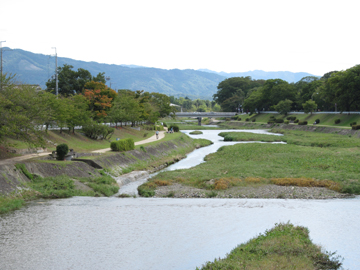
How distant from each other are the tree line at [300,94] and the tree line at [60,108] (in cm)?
4399

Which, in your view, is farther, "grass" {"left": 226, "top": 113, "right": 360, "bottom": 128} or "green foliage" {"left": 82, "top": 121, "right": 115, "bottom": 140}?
"grass" {"left": 226, "top": 113, "right": 360, "bottom": 128}

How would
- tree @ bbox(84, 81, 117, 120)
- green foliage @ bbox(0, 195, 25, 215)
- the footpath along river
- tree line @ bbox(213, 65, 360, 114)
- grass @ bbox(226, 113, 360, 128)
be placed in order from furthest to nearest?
grass @ bbox(226, 113, 360, 128) < tree line @ bbox(213, 65, 360, 114) < tree @ bbox(84, 81, 117, 120) < green foliage @ bbox(0, 195, 25, 215) < the footpath along river

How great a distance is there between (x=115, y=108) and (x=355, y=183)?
5022 centimetres

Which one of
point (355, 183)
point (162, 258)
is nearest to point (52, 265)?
point (162, 258)

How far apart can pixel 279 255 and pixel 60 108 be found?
31.4 meters

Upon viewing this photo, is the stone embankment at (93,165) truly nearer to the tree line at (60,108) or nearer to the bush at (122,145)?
the bush at (122,145)

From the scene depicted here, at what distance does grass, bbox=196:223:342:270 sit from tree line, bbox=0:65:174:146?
62.6 feet

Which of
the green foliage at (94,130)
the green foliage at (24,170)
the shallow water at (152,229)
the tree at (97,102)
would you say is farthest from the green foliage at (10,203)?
the tree at (97,102)

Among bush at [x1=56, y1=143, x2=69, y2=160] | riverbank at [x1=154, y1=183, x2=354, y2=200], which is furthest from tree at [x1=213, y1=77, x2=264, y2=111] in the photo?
riverbank at [x1=154, y1=183, x2=354, y2=200]

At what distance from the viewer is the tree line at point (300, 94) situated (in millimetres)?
76188

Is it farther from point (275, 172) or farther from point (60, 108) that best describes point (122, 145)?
point (275, 172)

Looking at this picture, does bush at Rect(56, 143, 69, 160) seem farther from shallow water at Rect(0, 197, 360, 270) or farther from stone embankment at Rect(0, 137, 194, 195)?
shallow water at Rect(0, 197, 360, 270)

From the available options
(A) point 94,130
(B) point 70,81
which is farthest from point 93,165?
(B) point 70,81

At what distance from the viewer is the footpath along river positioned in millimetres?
13945
